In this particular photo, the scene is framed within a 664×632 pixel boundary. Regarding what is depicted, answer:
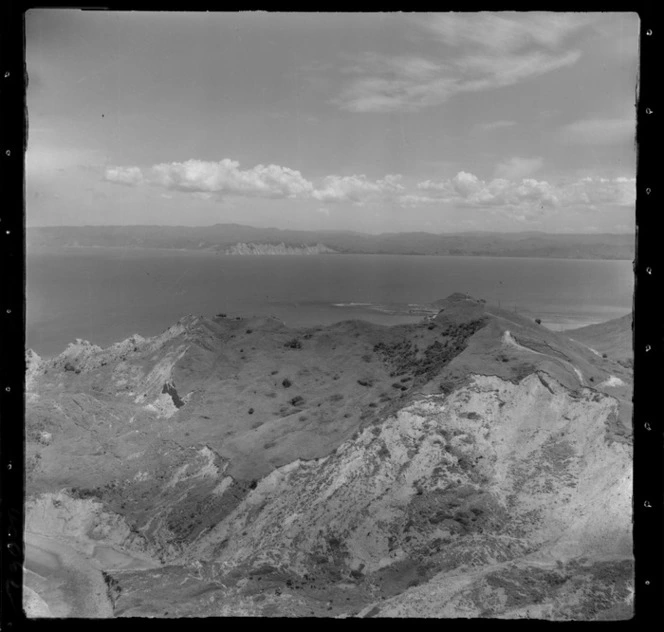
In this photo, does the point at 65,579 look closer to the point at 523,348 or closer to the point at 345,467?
A: the point at 345,467

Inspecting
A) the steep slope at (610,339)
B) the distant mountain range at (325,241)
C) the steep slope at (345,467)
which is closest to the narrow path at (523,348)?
the steep slope at (345,467)

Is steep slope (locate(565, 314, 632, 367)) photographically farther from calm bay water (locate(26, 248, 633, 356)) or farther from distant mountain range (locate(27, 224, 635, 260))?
distant mountain range (locate(27, 224, 635, 260))

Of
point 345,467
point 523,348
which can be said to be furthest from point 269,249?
point 523,348

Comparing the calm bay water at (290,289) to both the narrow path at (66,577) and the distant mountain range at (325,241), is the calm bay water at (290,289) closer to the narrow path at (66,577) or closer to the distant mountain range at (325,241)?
the distant mountain range at (325,241)

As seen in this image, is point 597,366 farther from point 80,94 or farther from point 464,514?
point 80,94

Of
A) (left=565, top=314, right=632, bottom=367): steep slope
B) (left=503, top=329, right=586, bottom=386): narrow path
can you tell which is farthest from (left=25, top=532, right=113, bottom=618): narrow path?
(left=565, top=314, right=632, bottom=367): steep slope

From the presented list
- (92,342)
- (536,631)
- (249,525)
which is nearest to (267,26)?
(92,342)
